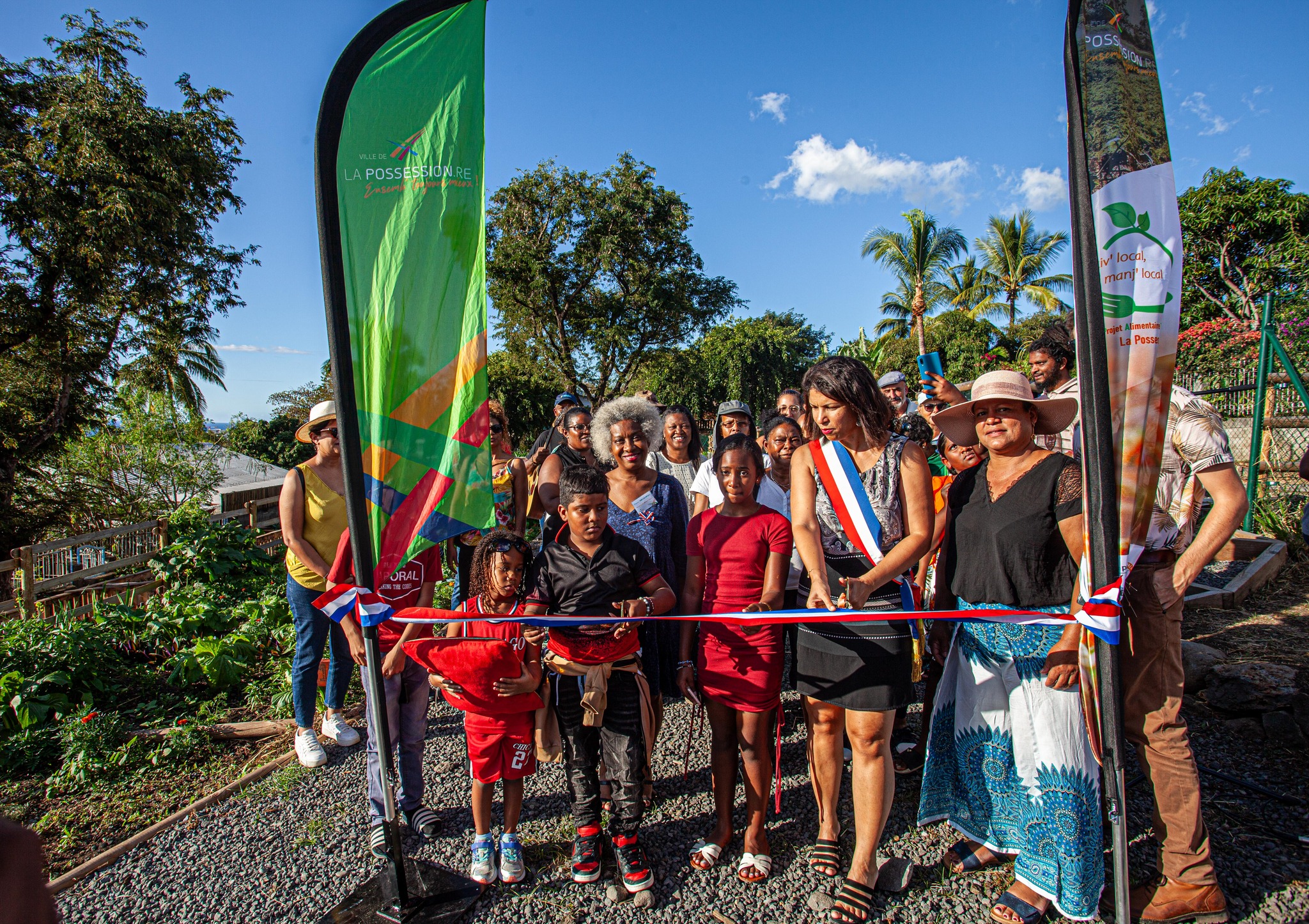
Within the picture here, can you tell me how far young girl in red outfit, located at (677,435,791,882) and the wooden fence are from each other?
21.5 ft

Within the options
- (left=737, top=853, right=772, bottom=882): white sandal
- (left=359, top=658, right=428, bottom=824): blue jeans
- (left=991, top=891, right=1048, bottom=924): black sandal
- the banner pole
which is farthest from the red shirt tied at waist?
the banner pole

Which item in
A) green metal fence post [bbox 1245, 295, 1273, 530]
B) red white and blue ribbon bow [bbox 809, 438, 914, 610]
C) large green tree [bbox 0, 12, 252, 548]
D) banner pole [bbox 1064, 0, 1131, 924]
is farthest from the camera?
large green tree [bbox 0, 12, 252, 548]

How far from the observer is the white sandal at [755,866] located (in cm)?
263

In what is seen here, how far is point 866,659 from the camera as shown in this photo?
2.42m

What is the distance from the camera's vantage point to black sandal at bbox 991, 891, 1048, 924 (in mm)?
2338

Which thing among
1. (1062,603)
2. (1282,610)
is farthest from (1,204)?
(1282,610)

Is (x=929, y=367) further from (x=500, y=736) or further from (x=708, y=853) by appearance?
(x=500, y=736)

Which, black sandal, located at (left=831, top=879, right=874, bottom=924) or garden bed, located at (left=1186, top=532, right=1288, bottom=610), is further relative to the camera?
garden bed, located at (left=1186, top=532, right=1288, bottom=610)

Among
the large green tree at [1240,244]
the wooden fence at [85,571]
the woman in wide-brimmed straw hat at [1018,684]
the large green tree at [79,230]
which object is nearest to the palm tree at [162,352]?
the large green tree at [79,230]

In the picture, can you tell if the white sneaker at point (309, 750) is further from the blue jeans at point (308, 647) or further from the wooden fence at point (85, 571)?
the wooden fence at point (85, 571)

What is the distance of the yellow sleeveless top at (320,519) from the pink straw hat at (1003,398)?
304 centimetres

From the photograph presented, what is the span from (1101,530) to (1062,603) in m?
0.41

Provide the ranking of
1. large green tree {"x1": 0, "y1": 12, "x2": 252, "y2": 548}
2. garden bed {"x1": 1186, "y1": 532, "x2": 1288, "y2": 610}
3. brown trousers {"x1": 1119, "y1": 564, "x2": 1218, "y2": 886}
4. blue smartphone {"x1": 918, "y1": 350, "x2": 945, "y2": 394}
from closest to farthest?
brown trousers {"x1": 1119, "y1": 564, "x2": 1218, "y2": 886} → blue smartphone {"x1": 918, "y1": 350, "x2": 945, "y2": 394} → garden bed {"x1": 1186, "y1": 532, "x2": 1288, "y2": 610} → large green tree {"x1": 0, "y1": 12, "x2": 252, "y2": 548}

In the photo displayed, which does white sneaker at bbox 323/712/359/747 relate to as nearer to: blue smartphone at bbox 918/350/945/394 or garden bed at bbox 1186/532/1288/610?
blue smartphone at bbox 918/350/945/394
